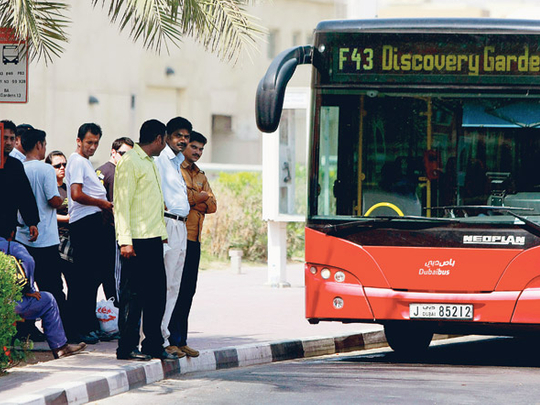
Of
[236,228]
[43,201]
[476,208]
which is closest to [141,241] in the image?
[43,201]

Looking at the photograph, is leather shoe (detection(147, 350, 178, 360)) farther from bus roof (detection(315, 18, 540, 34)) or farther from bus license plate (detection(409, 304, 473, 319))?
bus roof (detection(315, 18, 540, 34))

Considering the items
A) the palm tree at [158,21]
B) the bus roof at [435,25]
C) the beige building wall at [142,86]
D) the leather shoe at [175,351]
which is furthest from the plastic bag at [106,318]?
the beige building wall at [142,86]

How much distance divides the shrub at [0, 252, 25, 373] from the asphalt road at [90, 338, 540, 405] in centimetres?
83

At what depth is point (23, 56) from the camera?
9711 mm

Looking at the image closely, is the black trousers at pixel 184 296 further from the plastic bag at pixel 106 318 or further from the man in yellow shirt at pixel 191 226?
the plastic bag at pixel 106 318

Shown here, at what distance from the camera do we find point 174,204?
9.23m

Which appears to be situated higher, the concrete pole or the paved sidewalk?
the concrete pole

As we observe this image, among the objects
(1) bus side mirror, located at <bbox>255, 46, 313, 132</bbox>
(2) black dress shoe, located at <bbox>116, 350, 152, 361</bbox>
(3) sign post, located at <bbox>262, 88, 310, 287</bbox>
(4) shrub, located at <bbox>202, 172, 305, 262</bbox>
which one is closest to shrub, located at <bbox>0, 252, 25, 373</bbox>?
(2) black dress shoe, located at <bbox>116, 350, 152, 361</bbox>

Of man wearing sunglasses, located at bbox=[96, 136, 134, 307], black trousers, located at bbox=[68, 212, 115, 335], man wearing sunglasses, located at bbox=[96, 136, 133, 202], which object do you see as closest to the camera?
black trousers, located at bbox=[68, 212, 115, 335]

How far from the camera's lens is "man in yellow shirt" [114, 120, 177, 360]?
349 inches

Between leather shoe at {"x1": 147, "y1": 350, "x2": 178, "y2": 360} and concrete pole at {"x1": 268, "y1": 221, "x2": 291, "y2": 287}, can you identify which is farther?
concrete pole at {"x1": 268, "y1": 221, "x2": 291, "y2": 287}

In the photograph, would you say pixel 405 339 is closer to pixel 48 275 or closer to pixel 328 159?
pixel 328 159

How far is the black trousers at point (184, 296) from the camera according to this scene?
31.4 feet

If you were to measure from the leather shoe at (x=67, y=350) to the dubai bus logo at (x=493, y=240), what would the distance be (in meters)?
3.25
